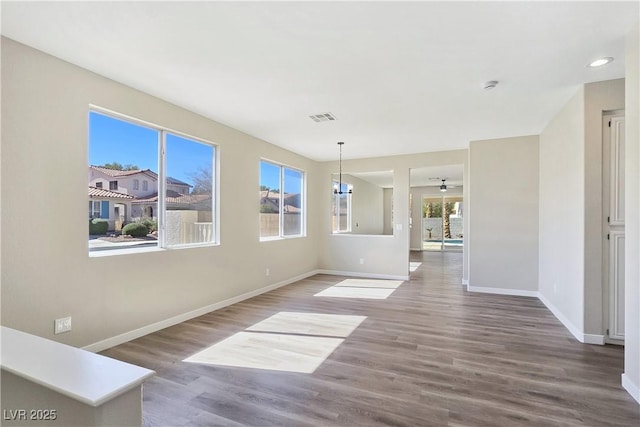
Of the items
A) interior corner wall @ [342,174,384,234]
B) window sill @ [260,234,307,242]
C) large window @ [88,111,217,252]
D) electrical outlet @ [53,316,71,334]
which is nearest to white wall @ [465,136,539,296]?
window sill @ [260,234,307,242]

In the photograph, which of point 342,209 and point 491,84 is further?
point 342,209

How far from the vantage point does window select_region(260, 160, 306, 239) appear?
5625 millimetres

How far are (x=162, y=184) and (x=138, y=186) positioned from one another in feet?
0.93

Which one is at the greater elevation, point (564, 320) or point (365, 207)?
point (365, 207)

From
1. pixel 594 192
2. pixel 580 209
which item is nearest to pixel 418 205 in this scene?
pixel 580 209

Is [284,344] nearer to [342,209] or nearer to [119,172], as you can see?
[119,172]

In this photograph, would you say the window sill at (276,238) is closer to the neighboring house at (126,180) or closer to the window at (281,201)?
the window at (281,201)

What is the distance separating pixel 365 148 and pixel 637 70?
13.4 ft

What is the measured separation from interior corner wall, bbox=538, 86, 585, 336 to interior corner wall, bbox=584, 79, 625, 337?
6 centimetres

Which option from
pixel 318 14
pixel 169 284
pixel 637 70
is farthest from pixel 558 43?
pixel 169 284

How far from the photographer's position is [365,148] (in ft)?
19.9

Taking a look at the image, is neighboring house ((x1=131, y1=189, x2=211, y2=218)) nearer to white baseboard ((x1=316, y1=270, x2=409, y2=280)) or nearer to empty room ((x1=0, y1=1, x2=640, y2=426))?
empty room ((x1=0, y1=1, x2=640, y2=426))

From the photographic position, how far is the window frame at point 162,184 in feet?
10.5

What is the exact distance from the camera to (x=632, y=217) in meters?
2.30
